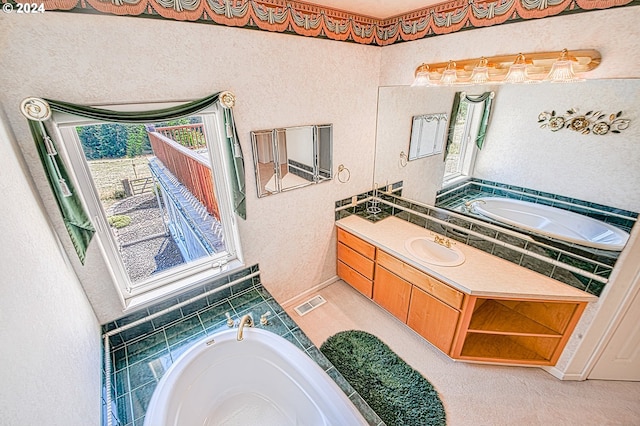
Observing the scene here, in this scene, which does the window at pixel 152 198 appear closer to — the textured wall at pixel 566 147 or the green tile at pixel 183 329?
the green tile at pixel 183 329

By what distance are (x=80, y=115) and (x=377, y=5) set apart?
6.52ft

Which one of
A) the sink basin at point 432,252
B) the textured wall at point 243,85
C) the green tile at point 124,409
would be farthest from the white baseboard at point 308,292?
the green tile at point 124,409

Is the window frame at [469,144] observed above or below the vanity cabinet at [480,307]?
above

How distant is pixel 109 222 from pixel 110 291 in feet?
1.49

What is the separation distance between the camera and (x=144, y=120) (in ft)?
4.91

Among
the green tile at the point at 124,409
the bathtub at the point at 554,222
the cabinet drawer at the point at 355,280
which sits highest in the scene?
the bathtub at the point at 554,222

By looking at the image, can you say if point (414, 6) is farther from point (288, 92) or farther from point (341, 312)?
point (341, 312)

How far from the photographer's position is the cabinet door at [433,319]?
2049 mm

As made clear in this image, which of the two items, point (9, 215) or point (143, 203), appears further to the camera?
point (143, 203)

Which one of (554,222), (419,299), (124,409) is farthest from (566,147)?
(124,409)

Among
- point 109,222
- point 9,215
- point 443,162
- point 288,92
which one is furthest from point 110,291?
point 443,162

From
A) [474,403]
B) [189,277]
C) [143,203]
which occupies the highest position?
[143,203]

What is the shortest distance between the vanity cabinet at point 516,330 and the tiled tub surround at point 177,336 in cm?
108

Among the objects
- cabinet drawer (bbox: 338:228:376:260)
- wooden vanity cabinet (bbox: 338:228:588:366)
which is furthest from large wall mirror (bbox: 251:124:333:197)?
wooden vanity cabinet (bbox: 338:228:588:366)
